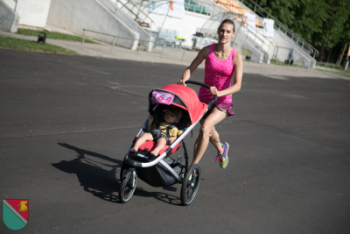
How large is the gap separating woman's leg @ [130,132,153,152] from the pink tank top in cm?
124

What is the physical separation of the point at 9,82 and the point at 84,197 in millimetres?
6041

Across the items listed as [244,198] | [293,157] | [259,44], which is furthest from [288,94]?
[259,44]

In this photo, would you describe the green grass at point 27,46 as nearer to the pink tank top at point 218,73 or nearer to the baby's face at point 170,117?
the pink tank top at point 218,73

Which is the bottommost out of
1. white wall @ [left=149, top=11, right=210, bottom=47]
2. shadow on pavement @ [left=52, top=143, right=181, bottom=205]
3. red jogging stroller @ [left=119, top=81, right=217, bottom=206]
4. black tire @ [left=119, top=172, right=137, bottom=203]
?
shadow on pavement @ [left=52, top=143, right=181, bottom=205]

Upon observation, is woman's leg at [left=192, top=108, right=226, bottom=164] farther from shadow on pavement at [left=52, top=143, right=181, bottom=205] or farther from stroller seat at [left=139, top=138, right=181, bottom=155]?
stroller seat at [left=139, top=138, right=181, bottom=155]

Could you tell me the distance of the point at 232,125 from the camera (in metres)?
9.91

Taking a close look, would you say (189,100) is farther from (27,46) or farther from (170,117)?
(27,46)

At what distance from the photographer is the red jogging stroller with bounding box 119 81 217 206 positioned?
177 inches

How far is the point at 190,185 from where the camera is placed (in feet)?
16.3

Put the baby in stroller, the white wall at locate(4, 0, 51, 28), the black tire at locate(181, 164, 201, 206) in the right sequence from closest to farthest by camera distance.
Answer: the baby in stroller
the black tire at locate(181, 164, 201, 206)
the white wall at locate(4, 0, 51, 28)

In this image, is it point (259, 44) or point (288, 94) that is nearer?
point (288, 94)

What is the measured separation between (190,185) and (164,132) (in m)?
0.72

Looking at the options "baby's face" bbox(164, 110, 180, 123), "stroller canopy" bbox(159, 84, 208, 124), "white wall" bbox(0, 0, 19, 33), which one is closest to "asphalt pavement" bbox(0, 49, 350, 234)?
"baby's face" bbox(164, 110, 180, 123)

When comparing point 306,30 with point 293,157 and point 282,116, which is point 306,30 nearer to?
point 282,116
